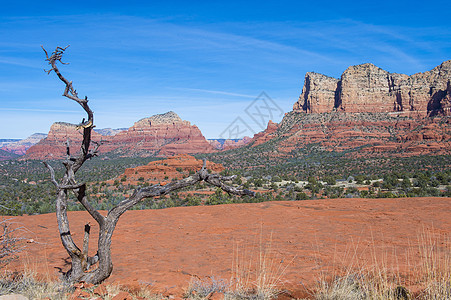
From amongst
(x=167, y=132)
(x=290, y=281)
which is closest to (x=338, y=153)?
→ (x=290, y=281)

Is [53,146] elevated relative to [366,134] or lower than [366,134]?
lower

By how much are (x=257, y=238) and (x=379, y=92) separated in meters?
107

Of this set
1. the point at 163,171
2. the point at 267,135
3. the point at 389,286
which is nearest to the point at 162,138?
the point at 267,135

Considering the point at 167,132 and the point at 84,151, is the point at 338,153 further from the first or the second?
the point at 167,132

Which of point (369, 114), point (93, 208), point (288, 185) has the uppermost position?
point (369, 114)

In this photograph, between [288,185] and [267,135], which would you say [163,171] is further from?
[267,135]

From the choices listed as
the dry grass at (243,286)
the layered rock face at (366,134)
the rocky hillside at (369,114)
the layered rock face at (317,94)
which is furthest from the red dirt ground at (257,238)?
the layered rock face at (317,94)

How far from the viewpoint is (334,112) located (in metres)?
102

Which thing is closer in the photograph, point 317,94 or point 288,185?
point 288,185

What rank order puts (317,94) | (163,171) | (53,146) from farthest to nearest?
(53,146) < (317,94) < (163,171)

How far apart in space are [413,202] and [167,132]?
143436mm

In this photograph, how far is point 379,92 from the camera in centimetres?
10150

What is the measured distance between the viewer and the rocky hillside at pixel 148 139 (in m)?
130

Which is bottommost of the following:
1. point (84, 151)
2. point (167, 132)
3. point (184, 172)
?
point (184, 172)
